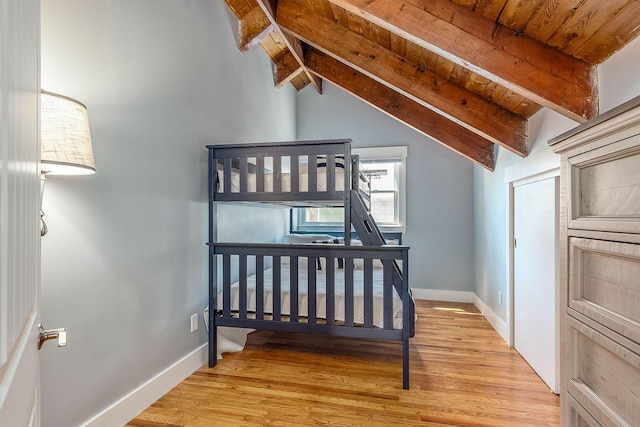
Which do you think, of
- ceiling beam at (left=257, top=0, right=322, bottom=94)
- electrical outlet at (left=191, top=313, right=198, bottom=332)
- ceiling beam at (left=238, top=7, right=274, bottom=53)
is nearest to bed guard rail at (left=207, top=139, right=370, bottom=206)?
electrical outlet at (left=191, top=313, right=198, bottom=332)

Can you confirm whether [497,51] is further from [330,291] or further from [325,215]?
[325,215]

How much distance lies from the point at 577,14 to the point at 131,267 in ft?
7.63

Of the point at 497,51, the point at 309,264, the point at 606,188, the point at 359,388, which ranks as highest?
the point at 497,51

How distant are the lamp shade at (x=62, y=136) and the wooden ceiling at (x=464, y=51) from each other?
1307mm

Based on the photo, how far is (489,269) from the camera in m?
3.29

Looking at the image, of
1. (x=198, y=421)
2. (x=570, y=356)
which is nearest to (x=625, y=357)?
(x=570, y=356)

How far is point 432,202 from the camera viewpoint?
13.6ft

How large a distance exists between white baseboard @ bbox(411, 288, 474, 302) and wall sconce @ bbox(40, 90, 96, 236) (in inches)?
151

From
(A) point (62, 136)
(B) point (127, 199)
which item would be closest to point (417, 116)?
(B) point (127, 199)

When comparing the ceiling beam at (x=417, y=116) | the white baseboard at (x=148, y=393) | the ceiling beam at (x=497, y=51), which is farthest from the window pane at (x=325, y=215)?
the ceiling beam at (x=497, y=51)

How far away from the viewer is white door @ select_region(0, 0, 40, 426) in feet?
1.33

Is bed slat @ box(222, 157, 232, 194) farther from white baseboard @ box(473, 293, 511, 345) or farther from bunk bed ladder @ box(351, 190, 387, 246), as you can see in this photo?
white baseboard @ box(473, 293, 511, 345)

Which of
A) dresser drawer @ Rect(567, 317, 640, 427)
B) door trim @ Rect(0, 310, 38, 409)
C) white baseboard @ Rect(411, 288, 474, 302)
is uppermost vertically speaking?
door trim @ Rect(0, 310, 38, 409)

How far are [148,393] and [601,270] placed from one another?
84.4 inches
